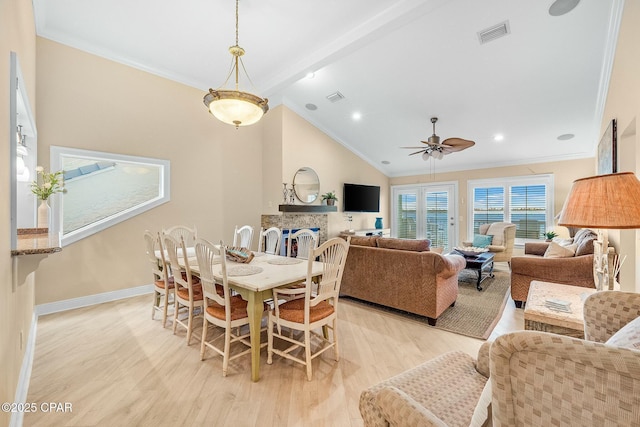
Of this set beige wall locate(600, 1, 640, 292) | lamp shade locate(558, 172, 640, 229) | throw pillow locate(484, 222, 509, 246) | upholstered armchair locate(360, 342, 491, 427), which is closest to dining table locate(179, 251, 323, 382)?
upholstered armchair locate(360, 342, 491, 427)

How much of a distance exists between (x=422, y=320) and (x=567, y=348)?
9.30 ft

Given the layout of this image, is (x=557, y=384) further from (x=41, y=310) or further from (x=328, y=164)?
(x=328, y=164)

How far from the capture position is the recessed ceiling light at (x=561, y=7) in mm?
2666

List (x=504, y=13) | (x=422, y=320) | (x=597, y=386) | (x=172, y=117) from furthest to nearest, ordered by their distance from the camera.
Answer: (x=172, y=117) < (x=422, y=320) < (x=504, y=13) < (x=597, y=386)

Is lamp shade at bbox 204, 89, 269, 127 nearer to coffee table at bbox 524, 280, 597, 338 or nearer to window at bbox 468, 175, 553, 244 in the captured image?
coffee table at bbox 524, 280, 597, 338

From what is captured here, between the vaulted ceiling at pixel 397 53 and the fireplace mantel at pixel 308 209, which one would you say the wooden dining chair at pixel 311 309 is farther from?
the fireplace mantel at pixel 308 209

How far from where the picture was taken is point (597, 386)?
0.59 metres

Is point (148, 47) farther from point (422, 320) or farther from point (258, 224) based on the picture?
point (422, 320)

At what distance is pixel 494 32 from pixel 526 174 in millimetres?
4239

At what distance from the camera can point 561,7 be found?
8.98 feet

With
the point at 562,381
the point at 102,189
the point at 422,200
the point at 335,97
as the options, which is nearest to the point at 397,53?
the point at 335,97

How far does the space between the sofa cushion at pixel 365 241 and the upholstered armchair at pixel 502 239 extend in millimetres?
3402

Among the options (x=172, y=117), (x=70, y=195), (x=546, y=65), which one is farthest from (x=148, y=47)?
(x=546, y=65)

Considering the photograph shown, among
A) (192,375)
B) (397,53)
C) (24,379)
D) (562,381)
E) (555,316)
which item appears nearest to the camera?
(562,381)
